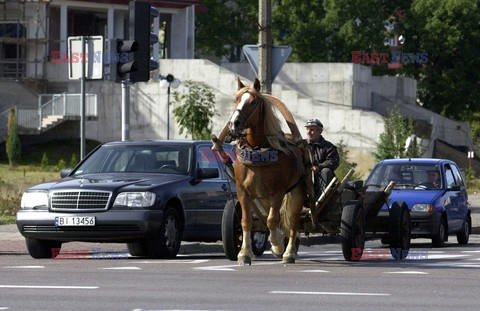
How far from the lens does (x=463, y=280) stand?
15078 millimetres

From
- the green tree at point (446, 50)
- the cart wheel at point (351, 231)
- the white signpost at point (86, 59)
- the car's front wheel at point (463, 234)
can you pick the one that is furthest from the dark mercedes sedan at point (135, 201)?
the green tree at point (446, 50)

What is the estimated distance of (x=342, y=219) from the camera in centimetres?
1800

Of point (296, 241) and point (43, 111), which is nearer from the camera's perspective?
point (296, 241)

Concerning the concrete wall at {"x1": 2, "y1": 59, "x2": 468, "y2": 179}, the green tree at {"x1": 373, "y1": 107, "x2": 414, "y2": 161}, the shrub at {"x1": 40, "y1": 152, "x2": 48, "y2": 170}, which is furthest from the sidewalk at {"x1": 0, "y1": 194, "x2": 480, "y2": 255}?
the concrete wall at {"x1": 2, "y1": 59, "x2": 468, "y2": 179}

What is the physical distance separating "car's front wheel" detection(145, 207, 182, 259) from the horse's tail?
191cm

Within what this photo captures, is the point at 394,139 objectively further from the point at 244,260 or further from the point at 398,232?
the point at 244,260

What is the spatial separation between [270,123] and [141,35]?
7890 mm

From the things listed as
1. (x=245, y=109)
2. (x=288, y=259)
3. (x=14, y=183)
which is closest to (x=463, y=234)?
(x=288, y=259)

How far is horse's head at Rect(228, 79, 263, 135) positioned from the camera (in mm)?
16219

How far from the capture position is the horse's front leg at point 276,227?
16969 mm

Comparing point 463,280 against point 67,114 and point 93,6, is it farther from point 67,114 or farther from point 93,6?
point 93,6

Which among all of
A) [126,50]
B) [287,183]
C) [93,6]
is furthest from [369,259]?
[93,6]

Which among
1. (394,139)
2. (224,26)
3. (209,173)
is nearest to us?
(209,173)

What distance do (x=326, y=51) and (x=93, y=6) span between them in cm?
1299
